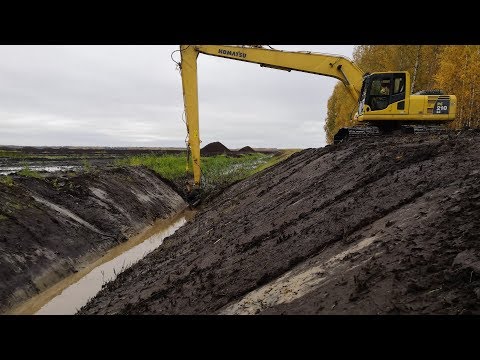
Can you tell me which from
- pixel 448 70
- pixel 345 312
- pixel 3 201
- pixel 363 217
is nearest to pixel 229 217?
pixel 363 217

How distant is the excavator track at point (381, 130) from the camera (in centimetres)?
1209

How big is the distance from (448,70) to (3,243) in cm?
2498

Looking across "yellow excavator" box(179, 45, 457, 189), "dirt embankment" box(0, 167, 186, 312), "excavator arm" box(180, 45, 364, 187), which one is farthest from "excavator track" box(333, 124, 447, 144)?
"dirt embankment" box(0, 167, 186, 312)

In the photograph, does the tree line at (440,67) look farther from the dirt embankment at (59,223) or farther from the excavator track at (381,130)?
the dirt embankment at (59,223)

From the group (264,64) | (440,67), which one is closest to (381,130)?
(264,64)

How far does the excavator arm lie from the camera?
41.9 ft

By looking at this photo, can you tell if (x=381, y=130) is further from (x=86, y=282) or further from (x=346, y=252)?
(x=86, y=282)

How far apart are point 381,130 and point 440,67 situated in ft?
51.1

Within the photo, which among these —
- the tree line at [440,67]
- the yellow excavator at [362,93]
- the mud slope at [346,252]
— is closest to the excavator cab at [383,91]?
the yellow excavator at [362,93]

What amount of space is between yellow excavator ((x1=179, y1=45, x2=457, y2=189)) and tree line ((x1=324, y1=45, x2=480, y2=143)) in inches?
183

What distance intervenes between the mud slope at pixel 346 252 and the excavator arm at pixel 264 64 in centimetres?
552
